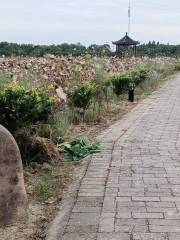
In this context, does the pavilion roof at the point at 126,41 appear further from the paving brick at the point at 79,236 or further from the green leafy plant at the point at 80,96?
the paving brick at the point at 79,236

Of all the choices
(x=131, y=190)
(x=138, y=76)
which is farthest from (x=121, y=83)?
(x=131, y=190)

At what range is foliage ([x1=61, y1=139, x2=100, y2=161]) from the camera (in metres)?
7.15

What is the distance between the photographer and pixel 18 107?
6.45 m

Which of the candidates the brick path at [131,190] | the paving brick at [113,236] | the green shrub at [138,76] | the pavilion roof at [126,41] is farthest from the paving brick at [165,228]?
the pavilion roof at [126,41]

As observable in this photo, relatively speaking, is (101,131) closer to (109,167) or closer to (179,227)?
(109,167)

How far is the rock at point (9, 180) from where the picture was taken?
4.55 metres

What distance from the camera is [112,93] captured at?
14922 mm

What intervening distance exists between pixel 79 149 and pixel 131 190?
6.15 ft

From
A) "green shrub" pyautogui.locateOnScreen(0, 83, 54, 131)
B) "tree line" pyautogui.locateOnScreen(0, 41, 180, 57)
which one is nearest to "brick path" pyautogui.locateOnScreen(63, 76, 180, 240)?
"green shrub" pyautogui.locateOnScreen(0, 83, 54, 131)

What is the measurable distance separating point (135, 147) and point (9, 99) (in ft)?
7.37

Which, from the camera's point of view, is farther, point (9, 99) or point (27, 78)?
point (27, 78)

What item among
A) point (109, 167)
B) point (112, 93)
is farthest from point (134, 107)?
point (109, 167)

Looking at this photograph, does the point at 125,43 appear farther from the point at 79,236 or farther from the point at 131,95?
the point at 79,236

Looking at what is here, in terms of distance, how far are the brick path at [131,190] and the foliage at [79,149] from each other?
0.54 feet
